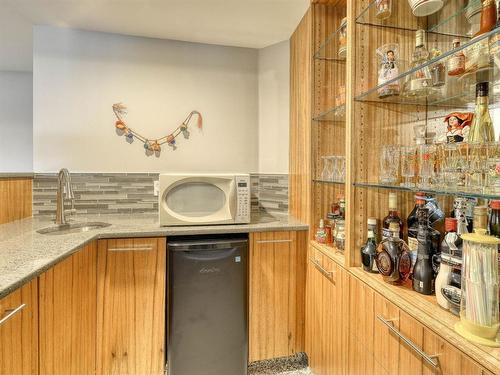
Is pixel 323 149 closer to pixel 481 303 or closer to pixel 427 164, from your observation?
pixel 427 164

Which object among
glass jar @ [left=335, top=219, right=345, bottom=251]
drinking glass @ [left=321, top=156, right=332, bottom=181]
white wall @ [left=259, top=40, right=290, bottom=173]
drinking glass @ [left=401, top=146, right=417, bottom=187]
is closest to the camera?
A: drinking glass @ [left=401, top=146, right=417, bottom=187]

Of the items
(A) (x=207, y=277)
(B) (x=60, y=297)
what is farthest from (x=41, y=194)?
(A) (x=207, y=277)

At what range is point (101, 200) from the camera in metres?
2.19

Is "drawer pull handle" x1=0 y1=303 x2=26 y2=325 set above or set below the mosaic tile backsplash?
below

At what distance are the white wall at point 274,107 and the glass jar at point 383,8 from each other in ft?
3.23

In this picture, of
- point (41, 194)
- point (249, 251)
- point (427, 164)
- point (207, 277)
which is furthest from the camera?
point (41, 194)

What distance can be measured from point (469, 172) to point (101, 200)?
226 cm

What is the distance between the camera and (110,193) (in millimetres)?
2201

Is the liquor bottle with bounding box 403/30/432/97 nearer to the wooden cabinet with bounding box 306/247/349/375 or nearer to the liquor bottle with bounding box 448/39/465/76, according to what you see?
the liquor bottle with bounding box 448/39/465/76

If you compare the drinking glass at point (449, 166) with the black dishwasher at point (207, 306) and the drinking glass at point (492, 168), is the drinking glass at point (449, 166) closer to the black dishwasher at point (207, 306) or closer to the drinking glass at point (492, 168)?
the drinking glass at point (492, 168)

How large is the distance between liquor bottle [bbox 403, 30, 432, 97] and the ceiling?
0.85 metres

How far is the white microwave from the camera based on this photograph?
1781 mm

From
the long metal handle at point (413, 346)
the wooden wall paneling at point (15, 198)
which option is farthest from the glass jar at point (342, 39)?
the wooden wall paneling at point (15, 198)

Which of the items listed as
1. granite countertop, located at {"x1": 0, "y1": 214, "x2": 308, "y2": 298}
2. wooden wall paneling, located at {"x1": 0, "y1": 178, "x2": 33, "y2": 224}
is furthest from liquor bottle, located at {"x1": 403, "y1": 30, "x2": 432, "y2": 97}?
wooden wall paneling, located at {"x1": 0, "y1": 178, "x2": 33, "y2": 224}
